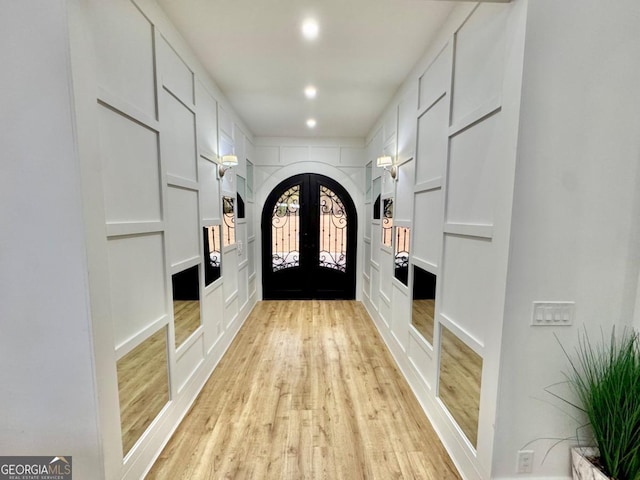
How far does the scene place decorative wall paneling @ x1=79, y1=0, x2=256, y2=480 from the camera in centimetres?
122

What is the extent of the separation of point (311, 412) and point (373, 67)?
2.97 metres

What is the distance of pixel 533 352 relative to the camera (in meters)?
1.33

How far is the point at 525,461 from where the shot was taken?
4.51 feet

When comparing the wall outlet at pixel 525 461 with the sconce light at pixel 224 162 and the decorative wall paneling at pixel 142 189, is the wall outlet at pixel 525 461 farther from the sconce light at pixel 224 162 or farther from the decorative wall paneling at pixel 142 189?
the sconce light at pixel 224 162

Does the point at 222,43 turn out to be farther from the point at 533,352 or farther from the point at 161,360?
the point at 533,352

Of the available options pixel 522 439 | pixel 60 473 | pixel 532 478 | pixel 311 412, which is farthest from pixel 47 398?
pixel 532 478

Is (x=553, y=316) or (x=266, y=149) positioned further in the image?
(x=266, y=149)

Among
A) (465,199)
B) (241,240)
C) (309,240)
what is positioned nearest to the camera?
(465,199)

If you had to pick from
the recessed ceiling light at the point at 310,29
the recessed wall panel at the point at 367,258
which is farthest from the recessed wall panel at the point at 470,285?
the recessed wall panel at the point at 367,258

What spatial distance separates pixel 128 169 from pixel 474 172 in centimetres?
193

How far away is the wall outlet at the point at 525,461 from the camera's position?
1.37 metres

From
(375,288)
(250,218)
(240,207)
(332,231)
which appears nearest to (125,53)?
(240,207)

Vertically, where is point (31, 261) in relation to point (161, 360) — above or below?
above

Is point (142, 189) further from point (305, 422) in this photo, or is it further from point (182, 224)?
point (305, 422)
